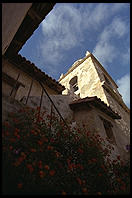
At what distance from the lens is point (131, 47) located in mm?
2295

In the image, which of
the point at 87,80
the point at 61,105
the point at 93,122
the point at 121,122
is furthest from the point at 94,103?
the point at 87,80

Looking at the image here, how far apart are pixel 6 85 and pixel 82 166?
380 cm

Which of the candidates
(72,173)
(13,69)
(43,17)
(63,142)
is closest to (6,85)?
(13,69)

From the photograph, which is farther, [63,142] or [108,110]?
[108,110]

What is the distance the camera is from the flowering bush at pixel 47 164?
1.74m

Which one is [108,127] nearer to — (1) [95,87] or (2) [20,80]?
(1) [95,87]

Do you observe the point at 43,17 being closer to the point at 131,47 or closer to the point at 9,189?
the point at 131,47

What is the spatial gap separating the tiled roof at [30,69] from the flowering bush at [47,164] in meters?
3.07

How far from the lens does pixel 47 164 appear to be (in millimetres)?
2217

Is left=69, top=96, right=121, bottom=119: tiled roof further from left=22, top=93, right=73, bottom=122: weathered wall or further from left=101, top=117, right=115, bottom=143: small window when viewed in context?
left=101, top=117, right=115, bottom=143: small window

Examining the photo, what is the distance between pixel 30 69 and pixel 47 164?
4.42 meters

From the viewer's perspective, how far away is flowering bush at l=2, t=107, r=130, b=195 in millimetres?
1744

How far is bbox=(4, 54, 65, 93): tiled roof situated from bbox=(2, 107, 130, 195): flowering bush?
3072mm

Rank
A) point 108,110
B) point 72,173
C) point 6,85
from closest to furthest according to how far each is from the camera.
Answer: point 72,173 → point 6,85 → point 108,110
